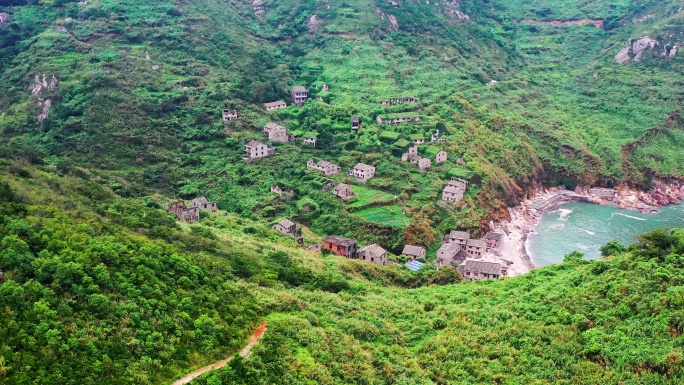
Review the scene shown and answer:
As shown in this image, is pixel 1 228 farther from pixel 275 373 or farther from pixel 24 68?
pixel 24 68

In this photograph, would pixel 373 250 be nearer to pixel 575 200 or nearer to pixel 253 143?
pixel 253 143

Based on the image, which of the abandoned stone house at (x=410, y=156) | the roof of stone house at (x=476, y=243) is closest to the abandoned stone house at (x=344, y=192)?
the abandoned stone house at (x=410, y=156)

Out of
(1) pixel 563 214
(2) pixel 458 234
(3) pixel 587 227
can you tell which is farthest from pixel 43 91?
(3) pixel 587 227

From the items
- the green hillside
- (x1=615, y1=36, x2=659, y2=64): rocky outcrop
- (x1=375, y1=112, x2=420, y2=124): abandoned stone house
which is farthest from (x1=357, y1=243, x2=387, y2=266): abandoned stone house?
(x1=615, y1=36, x2=659, y2=64): rocky outcrop

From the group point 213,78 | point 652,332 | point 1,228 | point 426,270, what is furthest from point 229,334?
point 213,78

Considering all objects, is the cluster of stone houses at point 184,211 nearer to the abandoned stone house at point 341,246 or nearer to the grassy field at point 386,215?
the abandoned stone house at point 341,246
